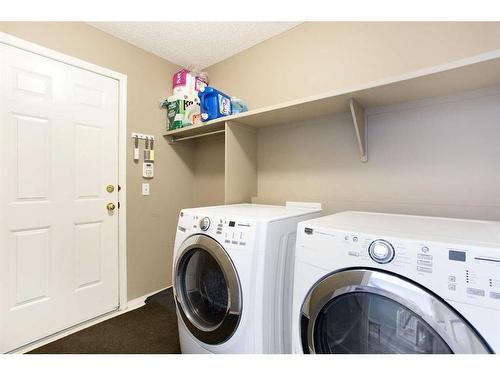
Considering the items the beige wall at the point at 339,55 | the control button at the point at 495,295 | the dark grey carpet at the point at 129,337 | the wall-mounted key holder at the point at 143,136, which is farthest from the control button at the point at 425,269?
the wall-mounted key holder at the point at 143,136

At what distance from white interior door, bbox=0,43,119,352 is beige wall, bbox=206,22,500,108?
121 cm

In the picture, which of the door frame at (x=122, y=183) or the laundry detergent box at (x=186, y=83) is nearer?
the door frame at (x=122, y=183)

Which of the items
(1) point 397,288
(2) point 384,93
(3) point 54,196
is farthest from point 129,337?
(2) point 384,93

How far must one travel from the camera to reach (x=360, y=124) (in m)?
1.50

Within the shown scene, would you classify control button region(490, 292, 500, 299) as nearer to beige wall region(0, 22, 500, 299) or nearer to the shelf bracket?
beige wall region(0, 22, 500, 299)

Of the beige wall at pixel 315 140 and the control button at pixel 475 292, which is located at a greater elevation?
the beige wall at pixel 315 140

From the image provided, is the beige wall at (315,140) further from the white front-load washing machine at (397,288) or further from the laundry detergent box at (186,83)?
the white front-load washing machine at (397,288)

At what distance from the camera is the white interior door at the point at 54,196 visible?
1.57 metres

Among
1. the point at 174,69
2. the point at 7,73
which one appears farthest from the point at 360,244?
the point at 174,69

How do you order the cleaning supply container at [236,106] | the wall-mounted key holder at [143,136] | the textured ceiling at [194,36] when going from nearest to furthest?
the textured ceiling at [194,36]
the cleaning supply container at [236,106]
the wall-mounted key holder at [143,136]

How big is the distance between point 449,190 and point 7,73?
2747 millimetres

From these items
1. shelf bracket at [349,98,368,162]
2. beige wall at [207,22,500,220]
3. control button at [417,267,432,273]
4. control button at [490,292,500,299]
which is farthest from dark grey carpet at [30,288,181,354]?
shelf bracket at [349,98,368,162]

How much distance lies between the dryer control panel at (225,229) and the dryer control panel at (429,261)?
34cm
